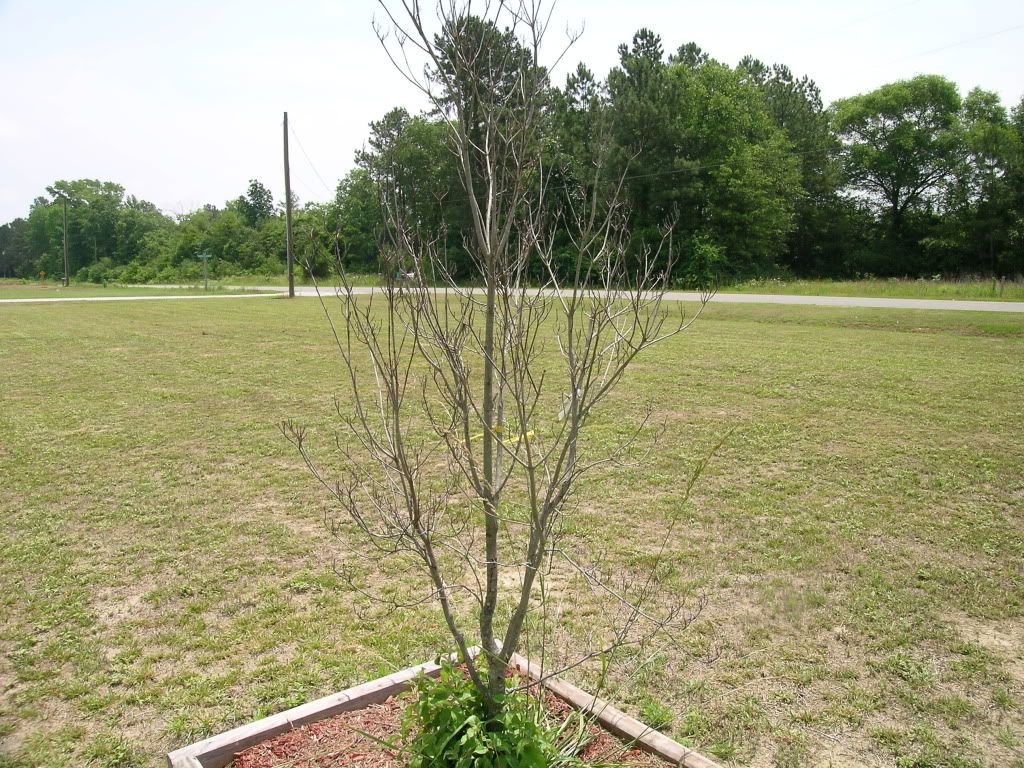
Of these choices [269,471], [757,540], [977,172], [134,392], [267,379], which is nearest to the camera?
[757,540]

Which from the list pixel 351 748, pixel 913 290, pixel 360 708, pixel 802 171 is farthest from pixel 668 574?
pixel 802 171

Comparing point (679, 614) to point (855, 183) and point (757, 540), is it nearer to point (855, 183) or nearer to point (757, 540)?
point (757, 540)

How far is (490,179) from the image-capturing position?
1924mm

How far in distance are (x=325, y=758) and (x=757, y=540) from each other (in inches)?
114

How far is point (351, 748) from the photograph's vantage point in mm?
2236

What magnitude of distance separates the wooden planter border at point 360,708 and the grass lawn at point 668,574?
0.94 feet

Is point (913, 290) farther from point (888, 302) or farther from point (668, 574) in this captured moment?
point (668, 574)

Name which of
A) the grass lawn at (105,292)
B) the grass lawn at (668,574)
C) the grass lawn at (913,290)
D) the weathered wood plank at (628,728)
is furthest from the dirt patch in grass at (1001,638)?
the grass lawn at (105,292)

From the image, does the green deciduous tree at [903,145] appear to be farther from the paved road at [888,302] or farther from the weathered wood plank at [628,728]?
the weathered wood plank at [628,728]

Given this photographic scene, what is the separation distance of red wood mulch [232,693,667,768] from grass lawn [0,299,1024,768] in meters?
0.37

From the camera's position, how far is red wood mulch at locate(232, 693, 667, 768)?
2.15 meters

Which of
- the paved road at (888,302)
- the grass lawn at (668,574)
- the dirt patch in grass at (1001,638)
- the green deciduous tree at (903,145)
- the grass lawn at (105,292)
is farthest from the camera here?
the green deciduous tree at (903,145)

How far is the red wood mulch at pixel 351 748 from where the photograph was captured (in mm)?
2154

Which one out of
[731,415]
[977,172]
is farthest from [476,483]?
[977,172]
